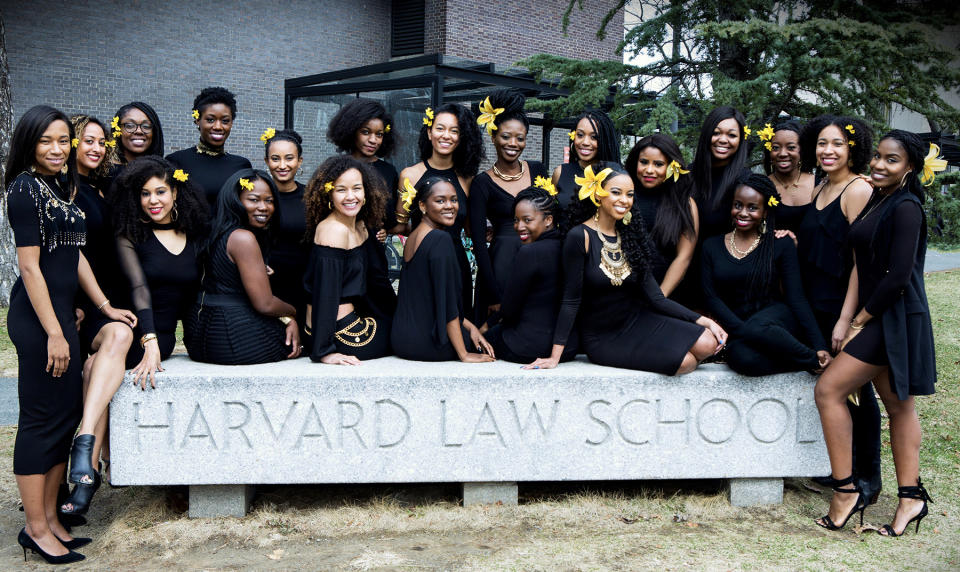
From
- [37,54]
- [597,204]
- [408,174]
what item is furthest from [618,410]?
[37,54]

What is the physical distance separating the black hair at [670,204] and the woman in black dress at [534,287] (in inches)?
23.1

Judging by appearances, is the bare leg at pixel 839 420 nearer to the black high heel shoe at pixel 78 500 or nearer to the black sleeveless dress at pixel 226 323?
the black sleeveless dress at pixel 226 323

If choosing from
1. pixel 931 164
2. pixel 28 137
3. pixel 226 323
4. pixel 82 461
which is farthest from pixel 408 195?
pixel 931 164

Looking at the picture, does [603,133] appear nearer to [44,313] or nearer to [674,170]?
[674,170]

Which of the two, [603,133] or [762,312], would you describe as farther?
[603,133]

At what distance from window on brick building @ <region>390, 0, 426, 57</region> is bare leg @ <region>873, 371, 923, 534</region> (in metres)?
15.6

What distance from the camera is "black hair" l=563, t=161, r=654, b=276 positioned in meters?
4.27

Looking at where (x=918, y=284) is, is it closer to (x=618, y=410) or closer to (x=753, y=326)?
(x=753, y=326)

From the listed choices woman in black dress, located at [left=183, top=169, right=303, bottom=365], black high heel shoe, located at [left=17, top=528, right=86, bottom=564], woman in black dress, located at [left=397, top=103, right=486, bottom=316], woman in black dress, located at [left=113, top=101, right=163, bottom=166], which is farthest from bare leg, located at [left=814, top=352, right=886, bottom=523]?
woman in black dress, located at [left=113, top=101, right=163, bottom=166]

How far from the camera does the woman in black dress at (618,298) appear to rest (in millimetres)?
4203

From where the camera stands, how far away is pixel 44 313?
11.9 feet

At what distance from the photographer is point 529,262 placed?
4359mm

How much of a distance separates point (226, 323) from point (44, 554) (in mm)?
1320

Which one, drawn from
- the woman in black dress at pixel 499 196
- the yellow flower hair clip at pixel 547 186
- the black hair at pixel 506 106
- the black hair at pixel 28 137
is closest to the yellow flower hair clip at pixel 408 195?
the woman in black dress at pixel 499 196
